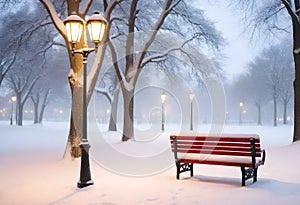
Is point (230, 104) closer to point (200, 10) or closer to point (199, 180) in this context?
point (200, 10)

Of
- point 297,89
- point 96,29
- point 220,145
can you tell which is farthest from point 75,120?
point 297,89

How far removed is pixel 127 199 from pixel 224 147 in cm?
266

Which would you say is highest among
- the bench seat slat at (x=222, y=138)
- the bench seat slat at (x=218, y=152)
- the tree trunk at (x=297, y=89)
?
the tree trunk at (x=297, y=89)

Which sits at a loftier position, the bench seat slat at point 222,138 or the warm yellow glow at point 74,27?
the warm yellow glow at point 74,27

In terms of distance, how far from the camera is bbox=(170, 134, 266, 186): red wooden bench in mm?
7891

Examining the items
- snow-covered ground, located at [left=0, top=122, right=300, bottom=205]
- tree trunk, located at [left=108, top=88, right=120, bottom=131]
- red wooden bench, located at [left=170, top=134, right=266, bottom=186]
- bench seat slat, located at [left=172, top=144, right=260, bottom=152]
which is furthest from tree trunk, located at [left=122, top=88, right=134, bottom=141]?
bench seat slat, located at [left=172, top=144, right=260, bottom=152]

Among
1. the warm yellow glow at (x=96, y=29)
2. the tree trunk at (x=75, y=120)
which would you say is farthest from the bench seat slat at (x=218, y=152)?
the tree trunk at (x=75, y=120)

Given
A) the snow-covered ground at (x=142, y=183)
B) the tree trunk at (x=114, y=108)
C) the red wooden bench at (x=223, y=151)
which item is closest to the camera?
the snow-covered ground at (x=142, y=183)

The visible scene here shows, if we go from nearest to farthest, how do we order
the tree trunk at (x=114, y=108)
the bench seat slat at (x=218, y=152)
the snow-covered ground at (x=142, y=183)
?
the snow-covered ground at (x=142, y=183), the bench seat slat at (x=218, y=152), the tree trunk at (x=114, y=108)

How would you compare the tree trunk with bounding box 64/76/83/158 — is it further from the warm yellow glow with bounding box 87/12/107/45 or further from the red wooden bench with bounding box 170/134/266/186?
the red wooden bench with bounding box 170/134/266/186

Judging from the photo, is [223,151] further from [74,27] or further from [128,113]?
[128,113]

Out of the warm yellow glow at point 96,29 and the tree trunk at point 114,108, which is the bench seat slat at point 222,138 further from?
the tree trunk at point 114,108

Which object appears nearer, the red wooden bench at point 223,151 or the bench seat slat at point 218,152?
the red wooden bench at point 223,151

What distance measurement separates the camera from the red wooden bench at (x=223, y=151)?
7.89 meters
